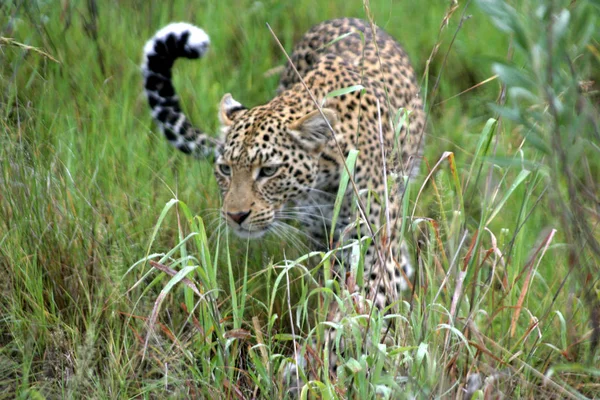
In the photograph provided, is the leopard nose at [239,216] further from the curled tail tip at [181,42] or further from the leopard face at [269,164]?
the curled tail tip at [181,42]

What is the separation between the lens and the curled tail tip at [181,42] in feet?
14.4

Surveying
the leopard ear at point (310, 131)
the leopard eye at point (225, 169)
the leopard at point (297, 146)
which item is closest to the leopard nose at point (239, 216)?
the leopard at point (297, 146)

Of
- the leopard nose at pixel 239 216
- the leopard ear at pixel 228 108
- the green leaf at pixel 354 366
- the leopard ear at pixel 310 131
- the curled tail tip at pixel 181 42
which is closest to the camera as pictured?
the green leaf at pixel 354 366

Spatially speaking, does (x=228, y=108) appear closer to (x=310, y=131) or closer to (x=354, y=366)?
(x=310, y=131)

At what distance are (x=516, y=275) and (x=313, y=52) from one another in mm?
2443

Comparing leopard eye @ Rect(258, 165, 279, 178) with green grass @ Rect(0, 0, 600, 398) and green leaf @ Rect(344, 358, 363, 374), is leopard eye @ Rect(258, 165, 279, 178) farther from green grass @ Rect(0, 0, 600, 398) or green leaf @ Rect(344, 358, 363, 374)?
green leaf @ Rect(344, 358, 363, 374)

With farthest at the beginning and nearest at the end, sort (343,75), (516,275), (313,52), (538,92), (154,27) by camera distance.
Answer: (154,27) → (313,52) → (343,75) → (516,275) → (538,92)

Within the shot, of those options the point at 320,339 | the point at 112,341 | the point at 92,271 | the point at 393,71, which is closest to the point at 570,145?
the point at 320,339

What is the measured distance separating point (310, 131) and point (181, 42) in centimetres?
83

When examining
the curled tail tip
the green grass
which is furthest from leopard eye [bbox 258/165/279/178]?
the curled tail tip

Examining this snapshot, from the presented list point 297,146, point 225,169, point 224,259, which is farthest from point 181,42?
point 224,259

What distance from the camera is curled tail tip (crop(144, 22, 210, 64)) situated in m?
4.39

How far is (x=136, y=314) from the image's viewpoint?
11.4 feet

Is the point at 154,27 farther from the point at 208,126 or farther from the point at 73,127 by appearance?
the point at 73,127
